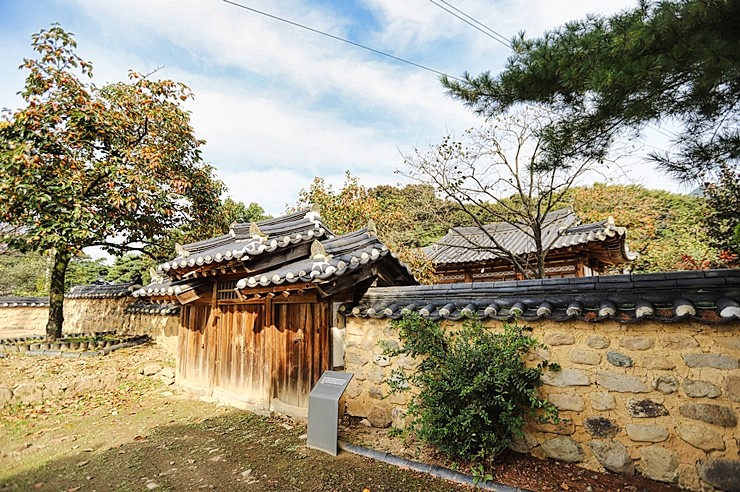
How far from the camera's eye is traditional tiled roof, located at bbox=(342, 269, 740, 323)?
11.5 feet

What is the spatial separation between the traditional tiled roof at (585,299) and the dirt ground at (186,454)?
5.44ft

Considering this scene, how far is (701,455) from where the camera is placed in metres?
3.40

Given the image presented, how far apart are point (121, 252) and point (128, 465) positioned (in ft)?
25.2

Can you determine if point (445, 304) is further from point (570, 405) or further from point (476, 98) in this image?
point (476, 98)

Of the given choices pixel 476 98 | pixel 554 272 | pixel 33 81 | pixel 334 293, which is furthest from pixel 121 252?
pixel 554 272

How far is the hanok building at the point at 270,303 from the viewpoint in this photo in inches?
223

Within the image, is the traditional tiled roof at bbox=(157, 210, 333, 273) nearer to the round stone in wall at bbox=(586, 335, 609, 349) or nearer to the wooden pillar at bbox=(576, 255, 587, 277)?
the round stone in wall at bbox=(586, 335, 609, 349)

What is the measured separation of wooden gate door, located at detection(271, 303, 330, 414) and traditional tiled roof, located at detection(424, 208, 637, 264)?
13.0 ft

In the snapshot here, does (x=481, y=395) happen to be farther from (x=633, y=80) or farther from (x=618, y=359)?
(x=633, y=80)

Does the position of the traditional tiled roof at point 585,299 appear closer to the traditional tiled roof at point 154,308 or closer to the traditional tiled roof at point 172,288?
the traditional tiled roof at point 172,288

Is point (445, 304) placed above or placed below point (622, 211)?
below

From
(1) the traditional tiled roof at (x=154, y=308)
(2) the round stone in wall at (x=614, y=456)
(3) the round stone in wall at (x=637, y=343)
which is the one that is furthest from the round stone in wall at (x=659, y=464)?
(1) the traditional tiled roof at (x=154, y=308)

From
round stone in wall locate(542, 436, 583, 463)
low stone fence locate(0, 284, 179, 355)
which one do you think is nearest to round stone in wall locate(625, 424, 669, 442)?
round stone in wall locate(542, 436, 583, 463)

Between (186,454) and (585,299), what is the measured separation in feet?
17.7
